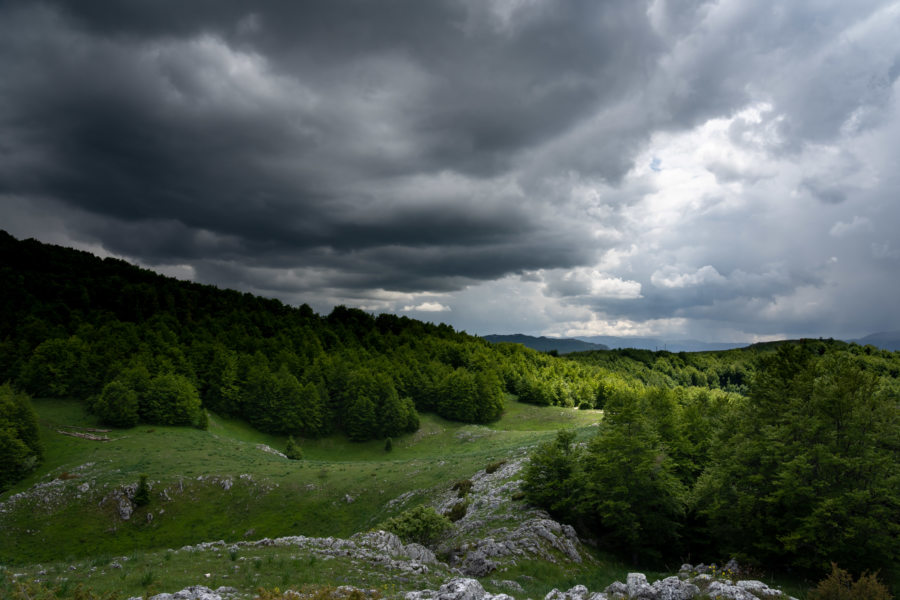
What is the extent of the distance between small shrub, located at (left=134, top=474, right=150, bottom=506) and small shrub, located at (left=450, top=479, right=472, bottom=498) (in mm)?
39043

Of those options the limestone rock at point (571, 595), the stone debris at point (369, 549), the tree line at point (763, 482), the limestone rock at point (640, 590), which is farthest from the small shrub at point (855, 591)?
the stone debris at point (369, 549)

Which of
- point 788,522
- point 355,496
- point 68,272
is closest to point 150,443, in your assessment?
point 355,496

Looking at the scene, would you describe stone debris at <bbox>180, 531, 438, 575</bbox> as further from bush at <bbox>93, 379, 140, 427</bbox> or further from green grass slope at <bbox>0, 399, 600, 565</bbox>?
bush at <bbox>93, 379, 140, 427</bbox>

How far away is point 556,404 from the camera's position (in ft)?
435

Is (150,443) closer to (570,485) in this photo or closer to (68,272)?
(570,485)

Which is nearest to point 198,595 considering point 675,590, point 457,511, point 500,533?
point 675,590

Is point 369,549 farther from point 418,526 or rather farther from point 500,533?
point 500,533

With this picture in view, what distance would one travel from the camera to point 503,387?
460 ft

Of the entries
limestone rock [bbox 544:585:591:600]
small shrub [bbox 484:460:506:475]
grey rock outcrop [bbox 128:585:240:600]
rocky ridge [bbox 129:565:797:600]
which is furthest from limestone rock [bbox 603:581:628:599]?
small shrub [bbox 484:460:506:475]

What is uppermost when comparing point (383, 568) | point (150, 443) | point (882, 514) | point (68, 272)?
point (68, 272)

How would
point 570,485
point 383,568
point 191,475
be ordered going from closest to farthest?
point 383,568, point 570,485, point 191,475

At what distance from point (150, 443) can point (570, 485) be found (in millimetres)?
70429

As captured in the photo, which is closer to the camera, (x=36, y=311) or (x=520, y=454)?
(x=520, y=454)

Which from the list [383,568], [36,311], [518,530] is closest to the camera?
[383,568]
